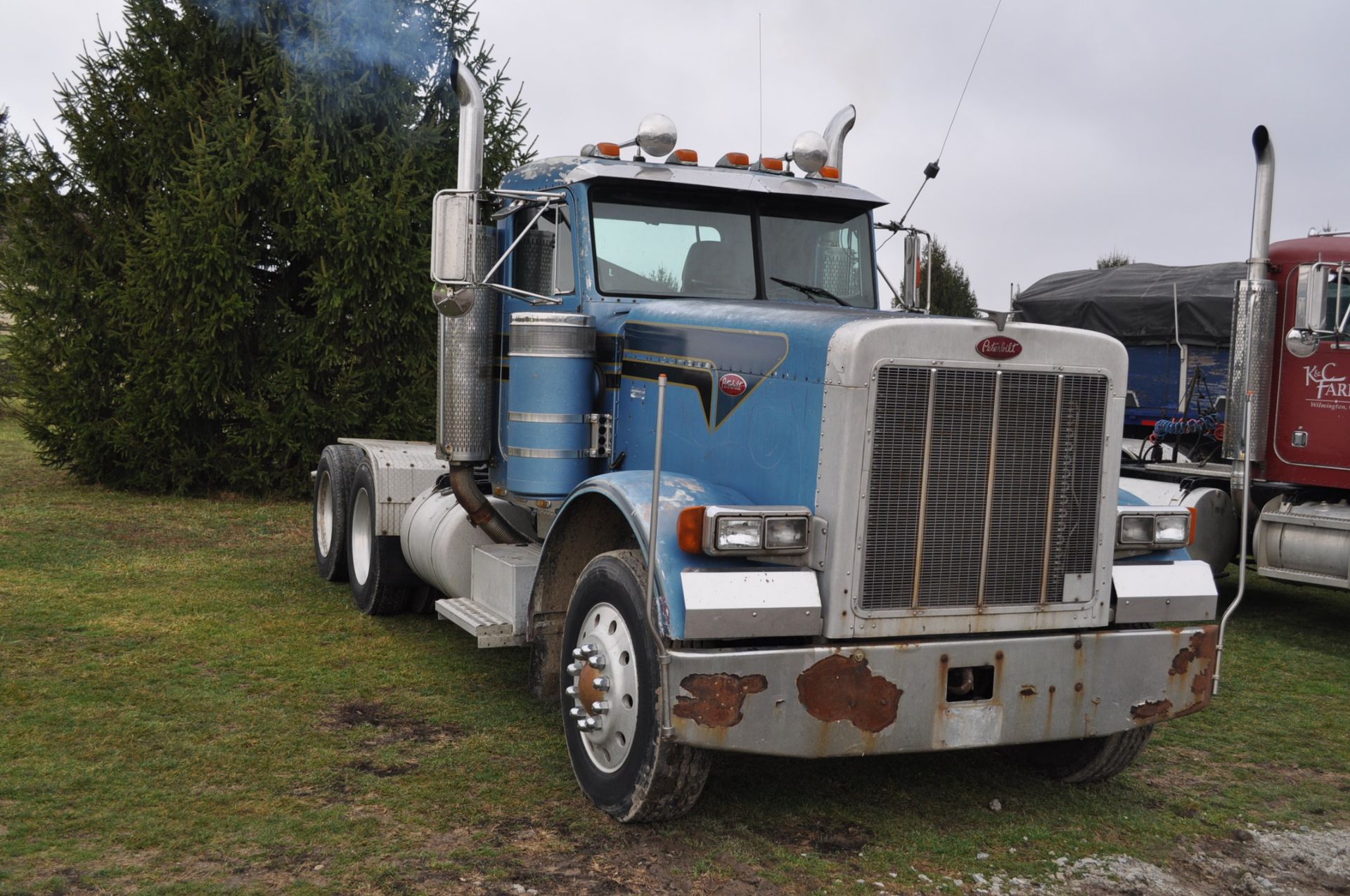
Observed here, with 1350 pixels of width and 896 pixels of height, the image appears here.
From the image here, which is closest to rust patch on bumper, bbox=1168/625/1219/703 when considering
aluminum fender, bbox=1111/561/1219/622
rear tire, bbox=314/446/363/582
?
aluminum fender, bbox=1111/561/1219/622

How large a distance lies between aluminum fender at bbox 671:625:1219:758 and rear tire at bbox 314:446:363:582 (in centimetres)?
539

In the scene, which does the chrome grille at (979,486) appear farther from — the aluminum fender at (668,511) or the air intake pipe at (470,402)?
the air intake pipe at (470,402)

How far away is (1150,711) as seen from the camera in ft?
16.3

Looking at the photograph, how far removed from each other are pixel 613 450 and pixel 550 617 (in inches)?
34.4

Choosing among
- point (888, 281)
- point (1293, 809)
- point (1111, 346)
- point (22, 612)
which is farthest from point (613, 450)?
point (22, 612)

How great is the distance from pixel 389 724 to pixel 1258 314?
670 cm

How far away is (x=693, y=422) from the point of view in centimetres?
541

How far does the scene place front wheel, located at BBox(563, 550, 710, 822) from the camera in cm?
457

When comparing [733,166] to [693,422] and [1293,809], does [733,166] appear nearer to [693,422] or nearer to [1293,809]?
[693,422]

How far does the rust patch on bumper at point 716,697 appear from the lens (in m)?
4.30

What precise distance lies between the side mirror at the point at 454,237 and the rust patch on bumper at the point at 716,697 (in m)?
2.66

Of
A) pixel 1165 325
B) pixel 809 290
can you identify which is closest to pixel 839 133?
pixel 809 290

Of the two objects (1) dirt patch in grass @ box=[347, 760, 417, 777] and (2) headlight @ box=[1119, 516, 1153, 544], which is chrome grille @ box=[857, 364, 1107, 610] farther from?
(1) dirt patch in grass @ box=[347, 760, 417, 777]

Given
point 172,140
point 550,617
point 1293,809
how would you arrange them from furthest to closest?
point 172,140, point 550,617, point 1293,809
